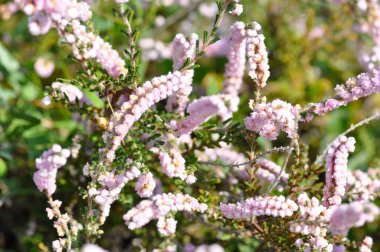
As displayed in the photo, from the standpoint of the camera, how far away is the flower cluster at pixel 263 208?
143cm

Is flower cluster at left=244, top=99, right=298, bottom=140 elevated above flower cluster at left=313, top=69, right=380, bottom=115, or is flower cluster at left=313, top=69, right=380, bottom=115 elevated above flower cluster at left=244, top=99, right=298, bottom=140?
flower cluster at left=313, top=69, right=380, bottom=115

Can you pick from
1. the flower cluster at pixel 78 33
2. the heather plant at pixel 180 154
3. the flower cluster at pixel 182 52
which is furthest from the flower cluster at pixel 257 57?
the flower cluster at pixel 78 33

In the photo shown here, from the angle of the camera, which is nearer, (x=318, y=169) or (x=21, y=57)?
(x=318, y=169)

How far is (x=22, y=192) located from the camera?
2238 mm

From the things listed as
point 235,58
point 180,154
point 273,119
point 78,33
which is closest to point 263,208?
point 273,119

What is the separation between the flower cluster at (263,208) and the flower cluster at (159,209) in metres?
0.09

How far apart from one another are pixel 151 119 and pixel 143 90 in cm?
20

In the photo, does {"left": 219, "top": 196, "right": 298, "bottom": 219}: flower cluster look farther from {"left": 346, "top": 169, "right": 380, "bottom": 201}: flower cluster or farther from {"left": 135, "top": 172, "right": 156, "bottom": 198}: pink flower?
{"left": 346, "top": 169, "right": 380, "bottom": 201}: flower cluster

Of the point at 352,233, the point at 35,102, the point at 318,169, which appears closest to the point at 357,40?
the point at 352,233

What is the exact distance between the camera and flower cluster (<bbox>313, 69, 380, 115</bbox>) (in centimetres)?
152

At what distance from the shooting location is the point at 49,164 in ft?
4.64

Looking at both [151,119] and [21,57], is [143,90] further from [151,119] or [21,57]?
[21,57]

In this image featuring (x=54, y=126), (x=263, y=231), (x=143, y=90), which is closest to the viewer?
(x=143, y=90)

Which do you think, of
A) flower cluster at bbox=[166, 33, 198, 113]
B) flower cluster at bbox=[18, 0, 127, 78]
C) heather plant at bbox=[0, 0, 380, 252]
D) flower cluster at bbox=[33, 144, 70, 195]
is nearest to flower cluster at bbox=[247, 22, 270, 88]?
heather plant at bbox=[0, 0, 380, 252]
